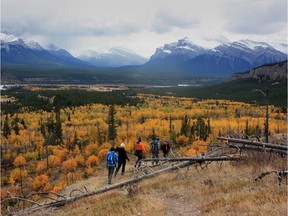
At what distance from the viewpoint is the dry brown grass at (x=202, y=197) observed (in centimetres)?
1048

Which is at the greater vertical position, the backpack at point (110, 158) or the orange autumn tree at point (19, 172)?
the backpack at point (110, 158)

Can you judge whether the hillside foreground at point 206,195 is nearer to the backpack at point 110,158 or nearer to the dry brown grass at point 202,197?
the dry brown grass at point 202,197

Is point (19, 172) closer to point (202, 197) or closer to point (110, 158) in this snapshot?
point (110, 158)

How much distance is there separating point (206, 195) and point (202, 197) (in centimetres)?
22

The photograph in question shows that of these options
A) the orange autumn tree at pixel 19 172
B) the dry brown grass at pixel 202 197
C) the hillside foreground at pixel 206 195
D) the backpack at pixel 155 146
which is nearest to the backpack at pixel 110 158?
the hillside foreground at pixel 206 195

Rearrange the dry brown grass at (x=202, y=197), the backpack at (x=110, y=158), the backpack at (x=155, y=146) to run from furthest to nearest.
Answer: the backpack at (x=155, y=146) → the backpack at (x=110, y=158) → the dry brown grass at (x=202, y=197)

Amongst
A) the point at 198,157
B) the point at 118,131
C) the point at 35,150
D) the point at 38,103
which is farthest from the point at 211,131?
the point at 38,103

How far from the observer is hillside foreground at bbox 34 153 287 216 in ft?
34.6

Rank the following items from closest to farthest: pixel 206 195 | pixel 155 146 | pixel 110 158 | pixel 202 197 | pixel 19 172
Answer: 1. pixel 202 197
2. pixel 206 195
3. pixel 110 158
4. pixel 155 146
5. pixel 19 172

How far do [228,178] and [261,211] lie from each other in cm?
528

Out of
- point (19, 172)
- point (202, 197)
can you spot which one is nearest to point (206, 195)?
point (202, 197)

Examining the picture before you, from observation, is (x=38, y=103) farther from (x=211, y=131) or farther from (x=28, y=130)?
(x=211, y=131)

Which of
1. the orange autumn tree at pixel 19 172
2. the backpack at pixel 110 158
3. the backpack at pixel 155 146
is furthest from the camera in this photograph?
the orange autumn tree at pixel 19 172

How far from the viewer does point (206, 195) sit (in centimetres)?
1299
